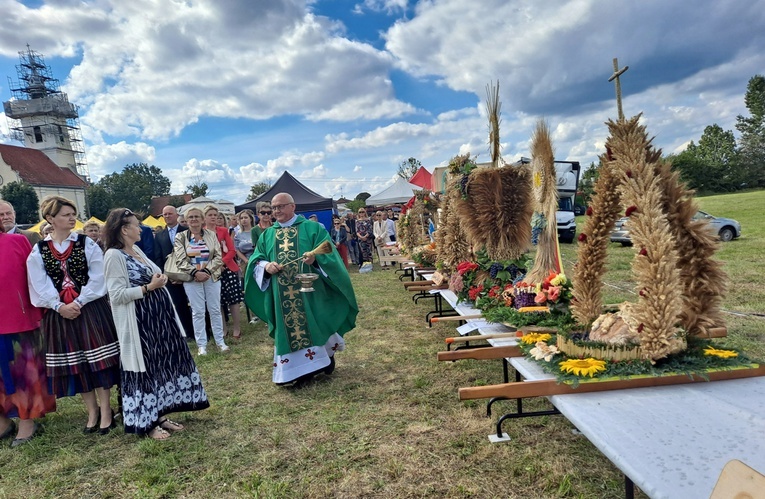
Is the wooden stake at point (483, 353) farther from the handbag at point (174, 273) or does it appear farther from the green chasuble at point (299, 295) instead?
the handbag at point (174, 273)

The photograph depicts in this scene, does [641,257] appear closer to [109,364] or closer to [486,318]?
[486,318]

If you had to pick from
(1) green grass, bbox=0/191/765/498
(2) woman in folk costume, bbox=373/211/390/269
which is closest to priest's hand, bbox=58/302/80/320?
(1) green grass, bbox=0/191/765/498

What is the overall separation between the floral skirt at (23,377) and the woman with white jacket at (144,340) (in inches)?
34.7

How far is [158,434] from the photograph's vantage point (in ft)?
11.2

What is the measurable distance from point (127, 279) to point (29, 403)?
58.7 inches

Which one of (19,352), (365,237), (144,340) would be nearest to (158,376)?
(144,340)

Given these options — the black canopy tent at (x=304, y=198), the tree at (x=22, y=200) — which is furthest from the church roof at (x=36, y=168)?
the black canopy tent at (x=304, y=198)

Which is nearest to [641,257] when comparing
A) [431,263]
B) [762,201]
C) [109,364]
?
[109,364]

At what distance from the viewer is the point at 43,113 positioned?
60.7 m

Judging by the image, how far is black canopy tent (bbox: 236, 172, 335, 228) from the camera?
1438 cm

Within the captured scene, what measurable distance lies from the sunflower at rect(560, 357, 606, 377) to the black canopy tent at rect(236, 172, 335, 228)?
12.2 metres

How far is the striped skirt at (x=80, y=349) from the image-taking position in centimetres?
340

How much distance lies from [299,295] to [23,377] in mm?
2334

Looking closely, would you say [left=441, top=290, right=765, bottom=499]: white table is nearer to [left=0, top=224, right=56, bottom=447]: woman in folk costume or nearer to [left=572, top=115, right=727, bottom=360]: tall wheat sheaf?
[left=572, top=115, right=727, bottom=360]: tall wheat sheaf
